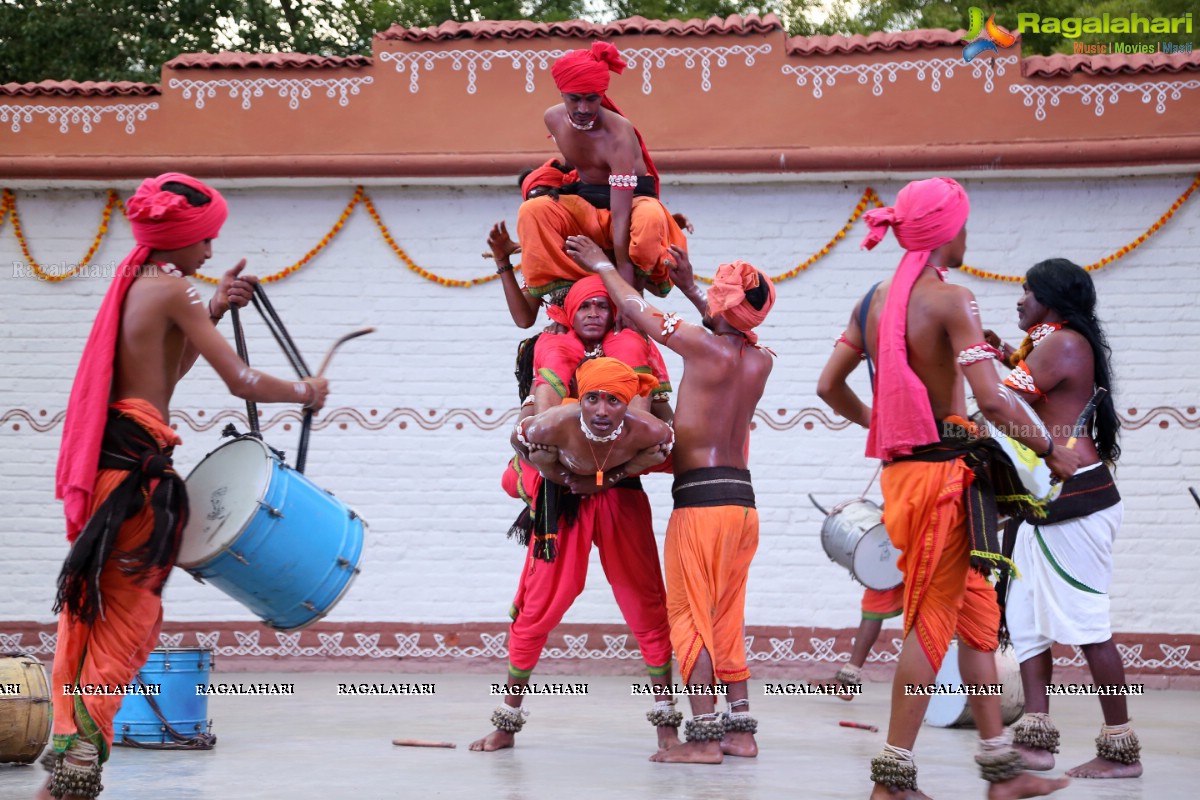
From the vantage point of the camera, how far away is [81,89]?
974 cm

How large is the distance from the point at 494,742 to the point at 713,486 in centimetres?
149

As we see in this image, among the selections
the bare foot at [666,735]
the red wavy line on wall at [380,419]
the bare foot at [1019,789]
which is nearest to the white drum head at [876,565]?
the red wavy line on wall at [380,419]

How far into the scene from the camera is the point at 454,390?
31.4 ft

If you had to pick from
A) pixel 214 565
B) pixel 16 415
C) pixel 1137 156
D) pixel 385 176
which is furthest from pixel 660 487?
pixel 214 565

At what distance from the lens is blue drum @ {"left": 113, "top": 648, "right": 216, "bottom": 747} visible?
620 centimetres

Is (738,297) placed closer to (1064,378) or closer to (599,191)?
(599,191)

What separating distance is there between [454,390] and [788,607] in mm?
2564

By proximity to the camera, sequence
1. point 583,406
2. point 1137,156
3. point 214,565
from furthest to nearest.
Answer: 1. point 1137,156
2. point 583,406
3. point 214,565

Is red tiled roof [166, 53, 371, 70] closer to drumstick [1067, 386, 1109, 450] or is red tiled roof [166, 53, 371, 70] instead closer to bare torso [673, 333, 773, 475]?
bare torso [673, 333, 773, 475]

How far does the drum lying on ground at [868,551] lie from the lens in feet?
25.6

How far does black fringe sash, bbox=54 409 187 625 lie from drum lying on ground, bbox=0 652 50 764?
1.31 metres

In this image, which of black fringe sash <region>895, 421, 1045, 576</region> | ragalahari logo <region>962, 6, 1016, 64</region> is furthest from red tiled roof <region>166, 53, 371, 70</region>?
black fringe sash <region>895, 421, 1045, 576</region>

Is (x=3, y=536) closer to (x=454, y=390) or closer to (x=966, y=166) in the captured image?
(x=454, y=390)

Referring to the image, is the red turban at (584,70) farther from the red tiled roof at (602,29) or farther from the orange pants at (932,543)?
the red tiled roof at (602,29)
